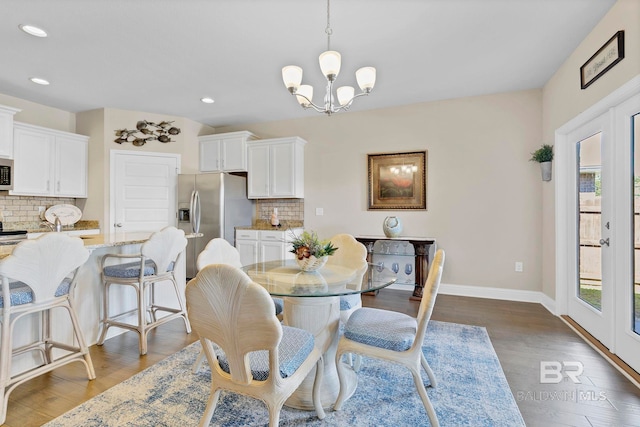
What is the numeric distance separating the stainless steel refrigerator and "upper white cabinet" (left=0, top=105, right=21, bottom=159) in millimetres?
1921

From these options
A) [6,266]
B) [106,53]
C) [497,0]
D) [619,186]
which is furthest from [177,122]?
[619,186]

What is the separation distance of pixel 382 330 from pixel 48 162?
4952mm

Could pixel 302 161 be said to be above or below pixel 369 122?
below

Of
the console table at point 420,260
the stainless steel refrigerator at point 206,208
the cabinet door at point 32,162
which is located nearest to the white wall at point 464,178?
the console table at point 420,260

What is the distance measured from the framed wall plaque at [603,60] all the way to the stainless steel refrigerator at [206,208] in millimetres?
4183

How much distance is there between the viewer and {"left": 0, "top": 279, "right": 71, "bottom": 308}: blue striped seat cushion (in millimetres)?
1735

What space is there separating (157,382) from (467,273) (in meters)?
3.66

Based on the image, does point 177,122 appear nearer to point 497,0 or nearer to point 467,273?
point 497,0

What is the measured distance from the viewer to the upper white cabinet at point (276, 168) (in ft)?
15.5

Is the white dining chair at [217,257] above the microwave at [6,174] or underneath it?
underneath

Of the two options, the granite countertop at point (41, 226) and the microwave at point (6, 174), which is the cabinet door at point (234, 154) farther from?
the microwave at point (6, 174)

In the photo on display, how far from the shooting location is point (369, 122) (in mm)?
4578

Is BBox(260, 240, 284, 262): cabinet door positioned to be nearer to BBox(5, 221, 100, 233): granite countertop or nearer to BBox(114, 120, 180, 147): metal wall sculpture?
BBox(114, 120, 180, 147): metal wall sculpture

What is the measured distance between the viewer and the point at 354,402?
1.82 metres
